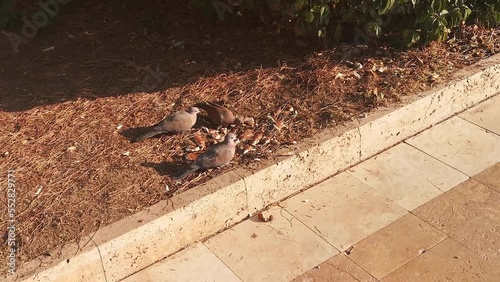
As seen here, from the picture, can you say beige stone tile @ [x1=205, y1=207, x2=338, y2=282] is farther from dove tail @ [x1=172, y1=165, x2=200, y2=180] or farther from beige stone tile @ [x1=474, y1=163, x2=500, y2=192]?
beige stone tile @ [x1=474, y1=163, x2=500, y2=192]

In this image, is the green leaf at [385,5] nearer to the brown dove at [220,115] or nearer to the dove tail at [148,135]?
the brown dove at [220,115]

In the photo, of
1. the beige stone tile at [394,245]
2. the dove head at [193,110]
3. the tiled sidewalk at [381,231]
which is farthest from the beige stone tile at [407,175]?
the dove head at [193,110]

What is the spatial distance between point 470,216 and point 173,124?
6.50 ft

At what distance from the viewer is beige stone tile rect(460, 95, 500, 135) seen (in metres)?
5.22

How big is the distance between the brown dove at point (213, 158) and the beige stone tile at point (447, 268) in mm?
1199

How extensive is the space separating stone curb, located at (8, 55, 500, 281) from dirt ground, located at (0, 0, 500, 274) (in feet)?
0.38

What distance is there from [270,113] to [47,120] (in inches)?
61.1

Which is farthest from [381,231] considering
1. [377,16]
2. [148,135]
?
[377,16]

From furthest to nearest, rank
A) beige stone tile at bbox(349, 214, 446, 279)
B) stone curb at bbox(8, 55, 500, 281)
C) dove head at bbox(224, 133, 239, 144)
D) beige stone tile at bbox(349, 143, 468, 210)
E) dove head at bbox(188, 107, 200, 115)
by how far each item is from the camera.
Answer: dove head at bbox(188, 107, 200, 115)
beige stone tile at bbox(349, 143, 468, 210)
dove head at bbox(224, 133, 239, 144)
beige stone tile at bbox(349, 214, 446, 279)
stone curb at bbox(8, 55, 500, 281)

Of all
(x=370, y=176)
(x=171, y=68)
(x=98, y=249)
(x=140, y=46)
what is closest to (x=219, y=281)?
(x=98, y=249)

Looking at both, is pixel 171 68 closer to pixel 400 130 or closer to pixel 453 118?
pixel 400 130

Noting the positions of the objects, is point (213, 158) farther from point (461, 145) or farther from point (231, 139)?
point (461, 145)

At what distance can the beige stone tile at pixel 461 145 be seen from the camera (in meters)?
4.83

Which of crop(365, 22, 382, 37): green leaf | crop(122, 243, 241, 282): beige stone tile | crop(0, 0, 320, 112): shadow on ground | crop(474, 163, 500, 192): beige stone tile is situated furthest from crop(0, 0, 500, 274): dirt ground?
crop(474, 163, 500, 192): beige stone tile
